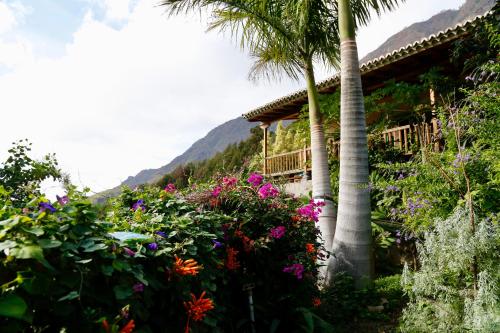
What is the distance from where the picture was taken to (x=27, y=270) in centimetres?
135

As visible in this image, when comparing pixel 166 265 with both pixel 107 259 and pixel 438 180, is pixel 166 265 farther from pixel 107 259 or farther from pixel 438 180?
pixel 438 180

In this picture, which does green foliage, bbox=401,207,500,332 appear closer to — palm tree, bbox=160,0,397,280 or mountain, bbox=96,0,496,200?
palm tree, bbox=160,0,397,280

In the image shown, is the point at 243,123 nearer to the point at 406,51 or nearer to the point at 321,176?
the point at 406,51

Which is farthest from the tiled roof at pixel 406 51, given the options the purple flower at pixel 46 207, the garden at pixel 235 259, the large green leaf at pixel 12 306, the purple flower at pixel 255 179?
the large green leaf at pixel 12 306

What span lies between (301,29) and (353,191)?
9.56 ft

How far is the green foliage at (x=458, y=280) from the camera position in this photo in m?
2.80

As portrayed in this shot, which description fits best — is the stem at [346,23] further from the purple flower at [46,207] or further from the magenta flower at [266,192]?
the purple flower at [46,207]

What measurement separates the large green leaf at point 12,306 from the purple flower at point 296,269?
7.87 feet

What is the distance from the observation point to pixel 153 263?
1968 mm

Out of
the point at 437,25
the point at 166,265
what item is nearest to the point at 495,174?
the point at 166,265

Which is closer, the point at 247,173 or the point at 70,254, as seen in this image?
the point at 70,254

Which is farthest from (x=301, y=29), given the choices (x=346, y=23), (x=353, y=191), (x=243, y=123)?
(x=243, y=123)

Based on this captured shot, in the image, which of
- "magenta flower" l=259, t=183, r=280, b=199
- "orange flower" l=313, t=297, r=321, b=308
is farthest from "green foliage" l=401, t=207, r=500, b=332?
"magenta flower" l=259, t=183, r=280, b=199

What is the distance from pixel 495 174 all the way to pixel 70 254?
3.63 m
